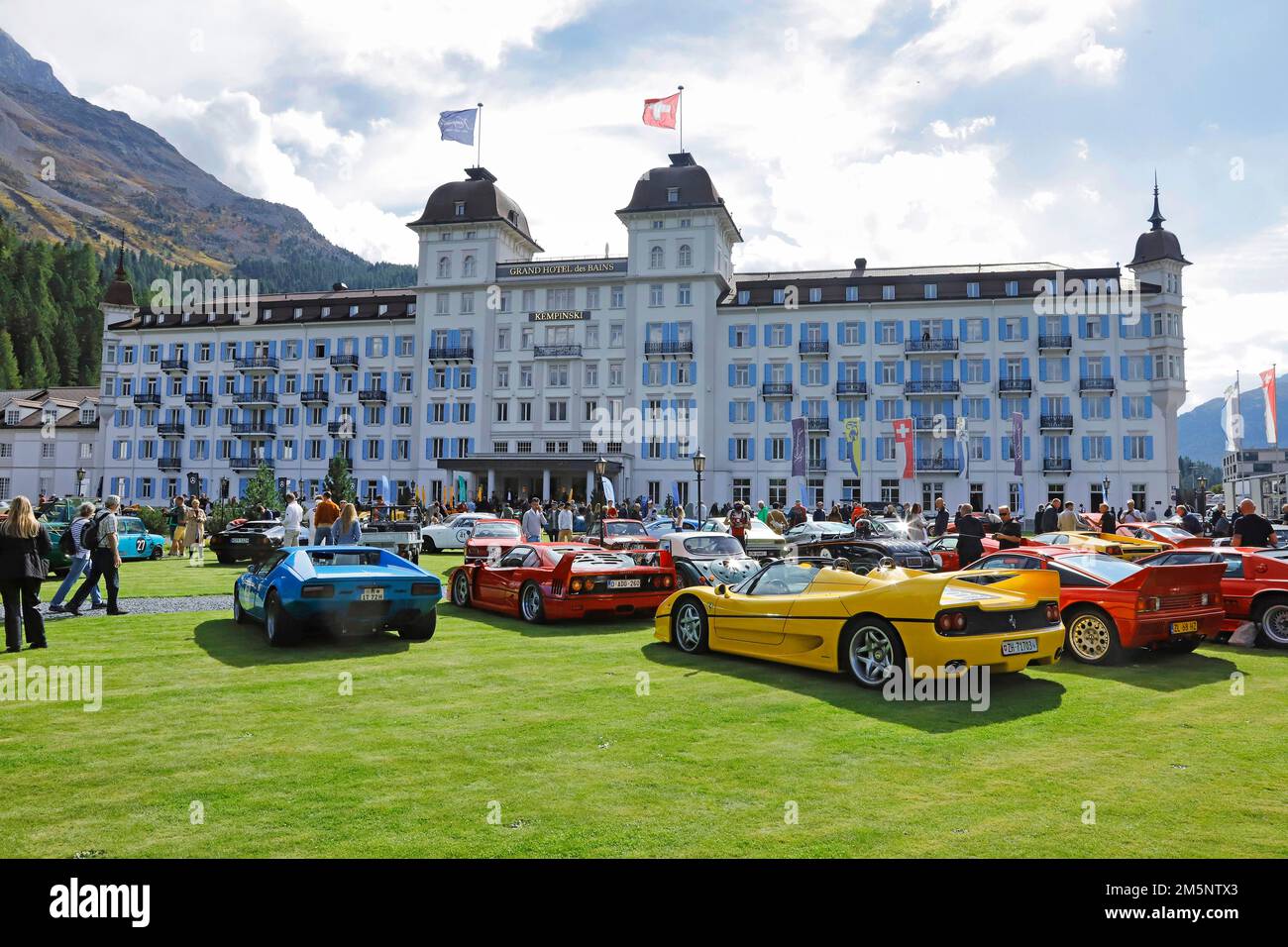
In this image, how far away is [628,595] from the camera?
1294 cm

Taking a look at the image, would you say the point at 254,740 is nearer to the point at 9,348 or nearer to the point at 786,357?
the point at 786,357

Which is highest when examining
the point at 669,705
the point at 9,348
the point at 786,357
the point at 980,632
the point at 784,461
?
the point at 9,348

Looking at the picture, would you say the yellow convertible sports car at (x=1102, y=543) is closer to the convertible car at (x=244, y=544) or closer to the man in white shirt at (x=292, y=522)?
the man in white shirt at (x=292, y=522)

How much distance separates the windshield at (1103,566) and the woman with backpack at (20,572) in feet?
41.3

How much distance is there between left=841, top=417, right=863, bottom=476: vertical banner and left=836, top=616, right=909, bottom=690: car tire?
47.2 meters

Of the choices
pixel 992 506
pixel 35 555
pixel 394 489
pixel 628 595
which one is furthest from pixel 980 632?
pixel 394 489

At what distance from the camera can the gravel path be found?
13.5 m

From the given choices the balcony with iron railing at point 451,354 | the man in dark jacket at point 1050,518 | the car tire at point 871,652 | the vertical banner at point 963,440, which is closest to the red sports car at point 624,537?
the car tire at point 871,652

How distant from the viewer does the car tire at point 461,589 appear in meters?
15.3

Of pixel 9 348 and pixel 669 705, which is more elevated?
pixel 9 348

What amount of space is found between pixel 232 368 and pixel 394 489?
19.2m

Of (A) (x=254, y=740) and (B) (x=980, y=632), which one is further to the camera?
(B) (x=980, y=632)

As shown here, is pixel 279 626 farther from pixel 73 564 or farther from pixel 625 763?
pixel 625 763

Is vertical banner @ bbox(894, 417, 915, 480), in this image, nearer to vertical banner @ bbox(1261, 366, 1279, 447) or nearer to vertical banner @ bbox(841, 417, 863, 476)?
vertical banner @ bbox(841, 417, 863, 476)
